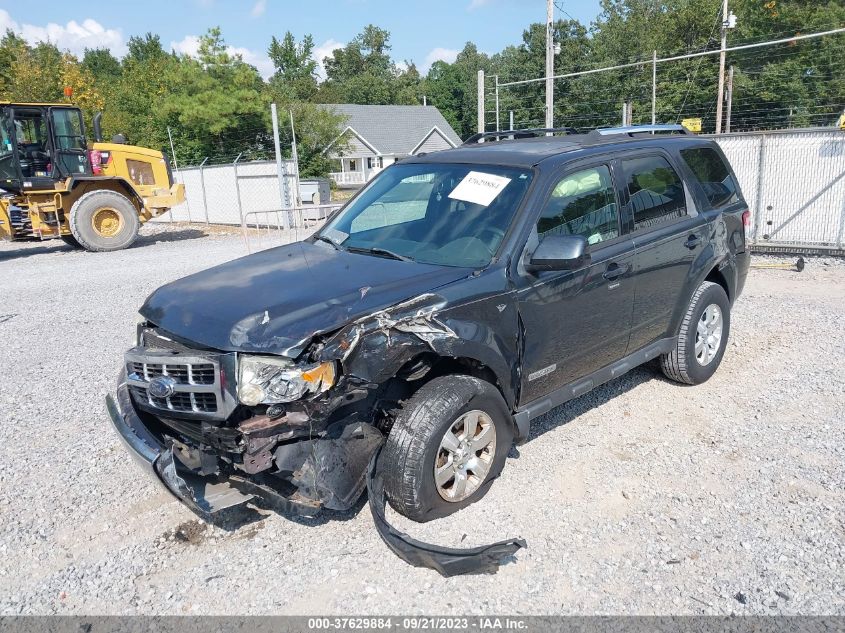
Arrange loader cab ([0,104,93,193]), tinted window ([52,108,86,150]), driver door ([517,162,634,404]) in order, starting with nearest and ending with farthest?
1. driver door ([517,162,634,404])
2. loader cab ([0,104,93,193])
3. tinted window ([52,108,86,150])

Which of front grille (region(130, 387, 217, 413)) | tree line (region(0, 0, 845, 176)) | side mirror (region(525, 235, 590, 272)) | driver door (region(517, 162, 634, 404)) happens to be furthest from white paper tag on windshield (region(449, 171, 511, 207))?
tree line (region(0, 0, 845, 176))

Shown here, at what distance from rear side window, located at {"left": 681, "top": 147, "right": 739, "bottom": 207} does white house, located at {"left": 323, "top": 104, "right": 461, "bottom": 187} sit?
50.8 m

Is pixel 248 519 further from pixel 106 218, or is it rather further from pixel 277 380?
pixel 106 218

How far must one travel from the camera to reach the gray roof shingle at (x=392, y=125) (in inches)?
2343

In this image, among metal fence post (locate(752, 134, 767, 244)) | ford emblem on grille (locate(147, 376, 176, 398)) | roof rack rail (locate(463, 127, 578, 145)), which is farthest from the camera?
metal fence post (locate(752, 134, 767, 244))

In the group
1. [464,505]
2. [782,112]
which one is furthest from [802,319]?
[782,112]

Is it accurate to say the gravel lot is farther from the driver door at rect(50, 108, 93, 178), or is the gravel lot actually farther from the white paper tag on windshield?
the driver door at rect(50, 108, 93, 178)

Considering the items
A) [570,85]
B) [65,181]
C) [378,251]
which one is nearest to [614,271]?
[378,251]

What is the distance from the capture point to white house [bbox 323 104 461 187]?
58250mm

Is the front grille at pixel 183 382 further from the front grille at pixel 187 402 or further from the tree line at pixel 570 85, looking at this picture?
the tree line at pixel 570 85

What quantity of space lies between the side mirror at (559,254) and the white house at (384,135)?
52.5 meters

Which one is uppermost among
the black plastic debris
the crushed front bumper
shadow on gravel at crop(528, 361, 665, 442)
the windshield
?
the windshield

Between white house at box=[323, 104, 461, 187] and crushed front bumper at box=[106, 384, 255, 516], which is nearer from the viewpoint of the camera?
crushed front bumper at box=[106, 384, 255, 516]

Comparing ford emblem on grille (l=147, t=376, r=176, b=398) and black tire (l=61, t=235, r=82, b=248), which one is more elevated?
ford emblem on grille (l=147, t=376, r=176, b=398)
